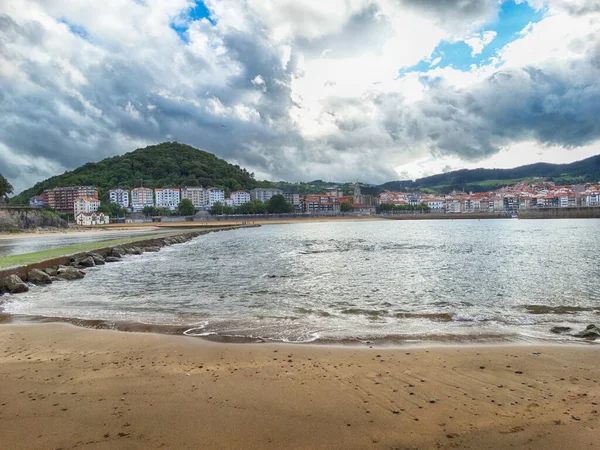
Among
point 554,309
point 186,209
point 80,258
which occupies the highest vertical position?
point 186,209

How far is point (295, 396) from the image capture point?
488cm

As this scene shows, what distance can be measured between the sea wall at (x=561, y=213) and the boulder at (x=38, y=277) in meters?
147

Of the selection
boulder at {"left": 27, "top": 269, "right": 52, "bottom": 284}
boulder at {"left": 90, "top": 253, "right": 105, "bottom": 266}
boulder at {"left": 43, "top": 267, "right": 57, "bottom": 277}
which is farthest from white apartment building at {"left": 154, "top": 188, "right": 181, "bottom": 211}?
boulder at {"left": 27, "top": 269, "right": 52, "bottom": 284}

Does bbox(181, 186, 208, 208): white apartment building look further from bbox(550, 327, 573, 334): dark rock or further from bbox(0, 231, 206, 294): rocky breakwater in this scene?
bbox(550, 327, 573, 334): dark rock

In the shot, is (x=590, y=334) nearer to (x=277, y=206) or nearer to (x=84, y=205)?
(x=277, y=206)

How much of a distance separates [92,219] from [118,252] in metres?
123

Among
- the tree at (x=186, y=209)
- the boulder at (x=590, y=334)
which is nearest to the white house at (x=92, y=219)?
the tree at (x=186, y=209)

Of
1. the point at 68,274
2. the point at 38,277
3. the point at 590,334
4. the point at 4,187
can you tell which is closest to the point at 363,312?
the point at 590,334

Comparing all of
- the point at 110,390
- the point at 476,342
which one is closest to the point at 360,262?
the point at 476,342

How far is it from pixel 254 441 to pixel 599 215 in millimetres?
149394

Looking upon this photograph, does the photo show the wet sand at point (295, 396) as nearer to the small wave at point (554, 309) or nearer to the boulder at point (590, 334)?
the boulder at point (590, 334)

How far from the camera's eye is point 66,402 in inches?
184

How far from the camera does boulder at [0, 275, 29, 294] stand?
13812 mm

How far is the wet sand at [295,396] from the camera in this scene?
12.7 ft
